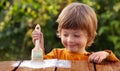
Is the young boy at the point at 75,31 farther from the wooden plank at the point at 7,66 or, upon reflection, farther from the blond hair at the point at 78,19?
the wooden plank at the point at 7,66

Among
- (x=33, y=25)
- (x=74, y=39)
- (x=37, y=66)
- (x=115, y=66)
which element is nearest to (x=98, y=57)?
(x=115, y=66)

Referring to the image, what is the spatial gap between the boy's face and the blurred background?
10.4 ft

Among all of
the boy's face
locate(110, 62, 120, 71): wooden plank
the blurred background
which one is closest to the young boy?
the boy's face

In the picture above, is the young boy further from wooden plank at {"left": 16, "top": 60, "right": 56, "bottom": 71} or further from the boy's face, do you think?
wooden plank at {"left": 16, "top": 60, "right": 56, "bottom": 71}

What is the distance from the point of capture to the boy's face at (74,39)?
3.17 metres

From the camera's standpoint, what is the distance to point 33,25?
6664mm

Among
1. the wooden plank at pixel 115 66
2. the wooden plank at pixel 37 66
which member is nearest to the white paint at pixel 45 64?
the wooden plank at pixel 37 66

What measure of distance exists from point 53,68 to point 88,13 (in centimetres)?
70

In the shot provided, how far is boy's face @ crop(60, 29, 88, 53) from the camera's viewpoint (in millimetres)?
3168

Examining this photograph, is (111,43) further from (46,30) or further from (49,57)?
(49,57)

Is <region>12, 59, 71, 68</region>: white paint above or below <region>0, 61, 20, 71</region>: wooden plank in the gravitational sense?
above

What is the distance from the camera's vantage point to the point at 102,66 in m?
2.83

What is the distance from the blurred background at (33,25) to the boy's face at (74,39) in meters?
3.18

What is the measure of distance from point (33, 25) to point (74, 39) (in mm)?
3510
